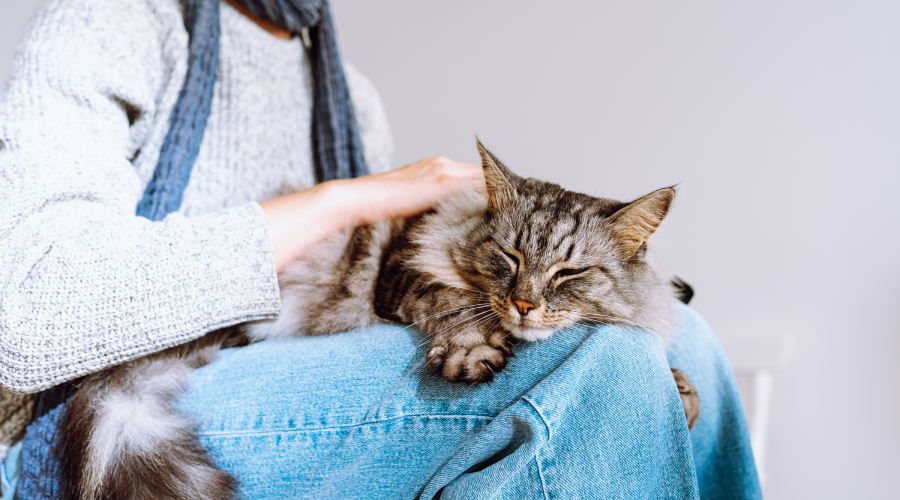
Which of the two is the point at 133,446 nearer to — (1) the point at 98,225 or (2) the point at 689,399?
(1) the point at 98,225

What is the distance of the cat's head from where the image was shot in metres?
0.90

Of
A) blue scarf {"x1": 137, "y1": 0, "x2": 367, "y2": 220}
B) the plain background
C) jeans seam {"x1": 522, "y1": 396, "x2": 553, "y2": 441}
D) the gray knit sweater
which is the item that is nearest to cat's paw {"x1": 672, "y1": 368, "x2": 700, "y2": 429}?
jeans seam {"x1": 522, "y1": 396, "x2": 553, "y2": 441}

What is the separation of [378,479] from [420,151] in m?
1.76

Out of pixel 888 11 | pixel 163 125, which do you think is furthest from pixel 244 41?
pixel 888 11

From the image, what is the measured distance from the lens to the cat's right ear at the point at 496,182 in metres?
1.01

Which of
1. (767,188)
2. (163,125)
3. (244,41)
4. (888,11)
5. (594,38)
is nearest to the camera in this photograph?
(163,125)

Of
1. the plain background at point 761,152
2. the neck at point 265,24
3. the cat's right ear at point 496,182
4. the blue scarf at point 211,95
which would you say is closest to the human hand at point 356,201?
the cat's right ear at point 496,182

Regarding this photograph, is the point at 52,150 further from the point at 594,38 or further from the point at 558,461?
the point at 594,38

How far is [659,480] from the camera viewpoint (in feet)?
2.52

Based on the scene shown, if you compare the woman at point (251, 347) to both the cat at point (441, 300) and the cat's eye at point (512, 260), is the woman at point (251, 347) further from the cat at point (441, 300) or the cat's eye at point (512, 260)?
the cat's eye at point (512, 260)

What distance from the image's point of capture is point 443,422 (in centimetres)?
79

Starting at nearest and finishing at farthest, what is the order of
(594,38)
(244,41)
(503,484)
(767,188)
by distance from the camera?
(503,484) < (244,41) < (767,188) < (594,38)

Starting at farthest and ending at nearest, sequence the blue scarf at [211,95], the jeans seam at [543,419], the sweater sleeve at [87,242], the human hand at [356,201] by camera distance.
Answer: the blue scarf at [211,95]
the human hand at [356,201]
the sweater sleeve at [87,242]
the jeans seam at [543,419]

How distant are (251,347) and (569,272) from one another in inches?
21.3
